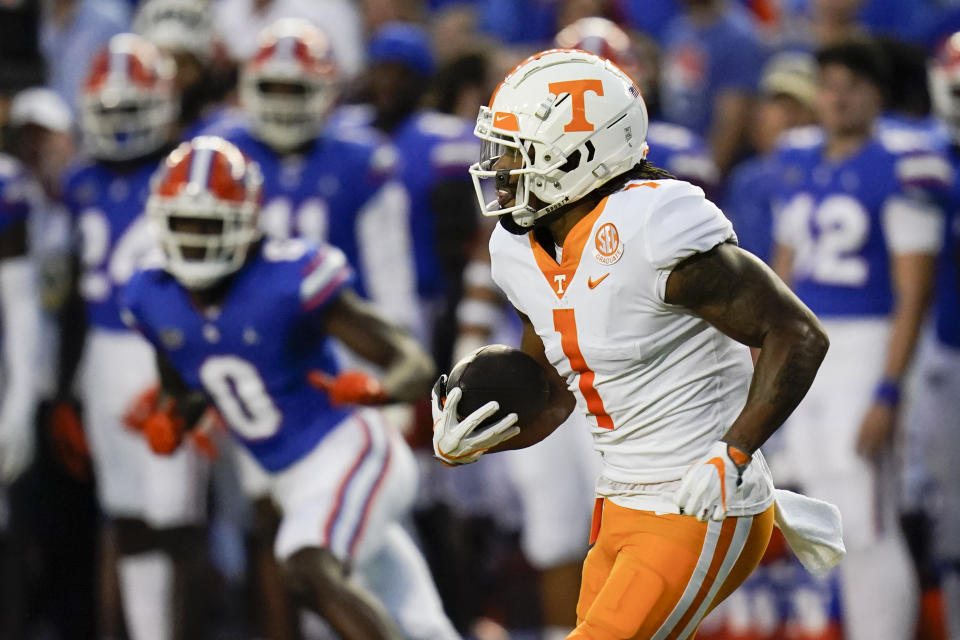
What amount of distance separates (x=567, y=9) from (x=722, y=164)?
100cm

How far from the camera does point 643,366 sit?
10.1ft

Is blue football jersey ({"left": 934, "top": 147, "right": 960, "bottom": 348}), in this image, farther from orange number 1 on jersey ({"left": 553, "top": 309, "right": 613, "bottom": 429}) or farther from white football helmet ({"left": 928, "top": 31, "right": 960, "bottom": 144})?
orange number 1 on jersey ({"left": 553, "top": 309, "right": 613, "bottom": 429})

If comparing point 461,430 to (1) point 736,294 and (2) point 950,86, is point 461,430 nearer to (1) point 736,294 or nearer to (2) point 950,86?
(1) point 736,294

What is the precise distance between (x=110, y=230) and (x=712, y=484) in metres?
3.57

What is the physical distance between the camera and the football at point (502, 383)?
313cm

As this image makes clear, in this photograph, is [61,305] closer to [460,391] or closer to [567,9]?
[567,9]

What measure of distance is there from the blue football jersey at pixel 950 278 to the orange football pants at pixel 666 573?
7.35 ft

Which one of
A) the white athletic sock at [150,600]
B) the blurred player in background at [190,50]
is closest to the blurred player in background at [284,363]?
the white athletic sock at [150,600]

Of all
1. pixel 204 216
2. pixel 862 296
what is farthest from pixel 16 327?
pixel 862 296

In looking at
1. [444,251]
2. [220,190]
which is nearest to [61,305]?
[444,251]

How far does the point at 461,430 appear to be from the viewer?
10.2 feet

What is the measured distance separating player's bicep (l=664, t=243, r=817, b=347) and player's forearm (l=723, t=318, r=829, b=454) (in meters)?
0.02

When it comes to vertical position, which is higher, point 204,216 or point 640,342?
point 640,342

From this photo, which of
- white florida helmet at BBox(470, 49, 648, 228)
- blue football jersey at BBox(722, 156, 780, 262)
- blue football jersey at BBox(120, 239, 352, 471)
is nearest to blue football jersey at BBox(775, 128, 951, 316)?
blue football jersey at BBox(722, 156, 780, 262)
